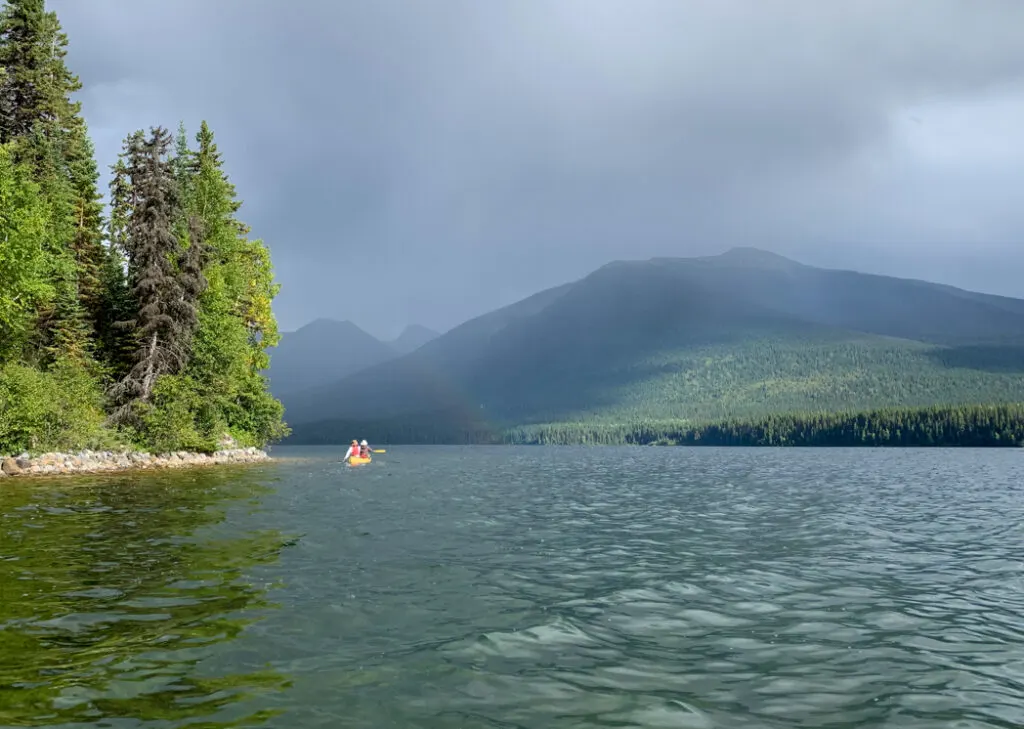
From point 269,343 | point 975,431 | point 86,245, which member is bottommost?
point 975,431

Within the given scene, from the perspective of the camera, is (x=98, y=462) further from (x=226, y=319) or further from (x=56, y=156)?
(x=56, y=156)

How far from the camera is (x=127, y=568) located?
16.3 meters

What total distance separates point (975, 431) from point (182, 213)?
21342 cm

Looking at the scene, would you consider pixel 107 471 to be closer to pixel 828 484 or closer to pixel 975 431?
pixel 828 484

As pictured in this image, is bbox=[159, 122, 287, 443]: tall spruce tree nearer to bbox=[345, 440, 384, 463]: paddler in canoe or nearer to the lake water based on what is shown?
bbox=[345, 440, 384, 463]: paddler in canoe

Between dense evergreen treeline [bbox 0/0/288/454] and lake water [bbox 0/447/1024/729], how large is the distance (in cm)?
2562

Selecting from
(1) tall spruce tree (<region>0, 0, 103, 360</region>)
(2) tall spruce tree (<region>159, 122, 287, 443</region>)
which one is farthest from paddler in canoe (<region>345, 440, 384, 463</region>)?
(1) tall spruce tree (<region>0, 0, 103, 360</region>)

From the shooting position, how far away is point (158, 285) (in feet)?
182

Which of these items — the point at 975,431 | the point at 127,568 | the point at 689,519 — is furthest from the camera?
the point at 975,431

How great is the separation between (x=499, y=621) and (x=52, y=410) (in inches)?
1748

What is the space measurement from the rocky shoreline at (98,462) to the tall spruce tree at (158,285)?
12.8 feet

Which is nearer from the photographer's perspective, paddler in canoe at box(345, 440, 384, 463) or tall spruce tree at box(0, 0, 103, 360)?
tall spruce tree at box(0, 0, 103, 360)

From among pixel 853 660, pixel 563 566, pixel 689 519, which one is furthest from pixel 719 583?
pixel 689 519

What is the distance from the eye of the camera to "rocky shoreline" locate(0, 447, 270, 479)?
43209 millimetres
